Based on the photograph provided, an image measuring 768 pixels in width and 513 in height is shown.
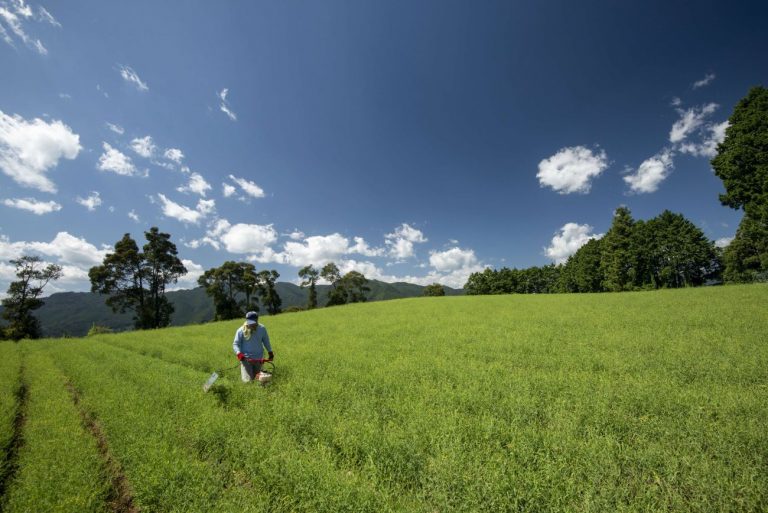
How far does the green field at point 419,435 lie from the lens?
3998 mm

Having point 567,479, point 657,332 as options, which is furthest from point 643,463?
point 657,332

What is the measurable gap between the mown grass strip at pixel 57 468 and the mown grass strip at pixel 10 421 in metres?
0.13

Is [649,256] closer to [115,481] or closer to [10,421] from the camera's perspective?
[115,481]

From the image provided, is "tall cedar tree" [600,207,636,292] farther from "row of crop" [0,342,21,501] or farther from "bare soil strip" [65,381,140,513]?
"row of crop" [0,342,21,501]

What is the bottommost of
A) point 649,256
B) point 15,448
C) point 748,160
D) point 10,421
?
point 15,448

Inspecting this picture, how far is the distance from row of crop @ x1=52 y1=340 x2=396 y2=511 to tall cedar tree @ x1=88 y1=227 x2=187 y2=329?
164 feet

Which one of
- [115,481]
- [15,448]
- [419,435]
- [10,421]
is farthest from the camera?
[10,421]

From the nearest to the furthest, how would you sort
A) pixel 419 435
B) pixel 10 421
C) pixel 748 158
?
pixel 419 435, pixel 10 421, pixel 748 158

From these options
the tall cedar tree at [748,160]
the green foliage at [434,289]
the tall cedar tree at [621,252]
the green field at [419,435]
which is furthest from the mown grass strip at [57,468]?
the green foliage at [434,289]

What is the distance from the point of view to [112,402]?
799 centimetres

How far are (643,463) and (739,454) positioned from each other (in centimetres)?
146

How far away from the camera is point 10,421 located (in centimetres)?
761

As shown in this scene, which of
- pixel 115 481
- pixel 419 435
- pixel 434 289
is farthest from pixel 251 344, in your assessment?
pixel 434 289

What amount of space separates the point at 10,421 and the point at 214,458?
6.97 meters
